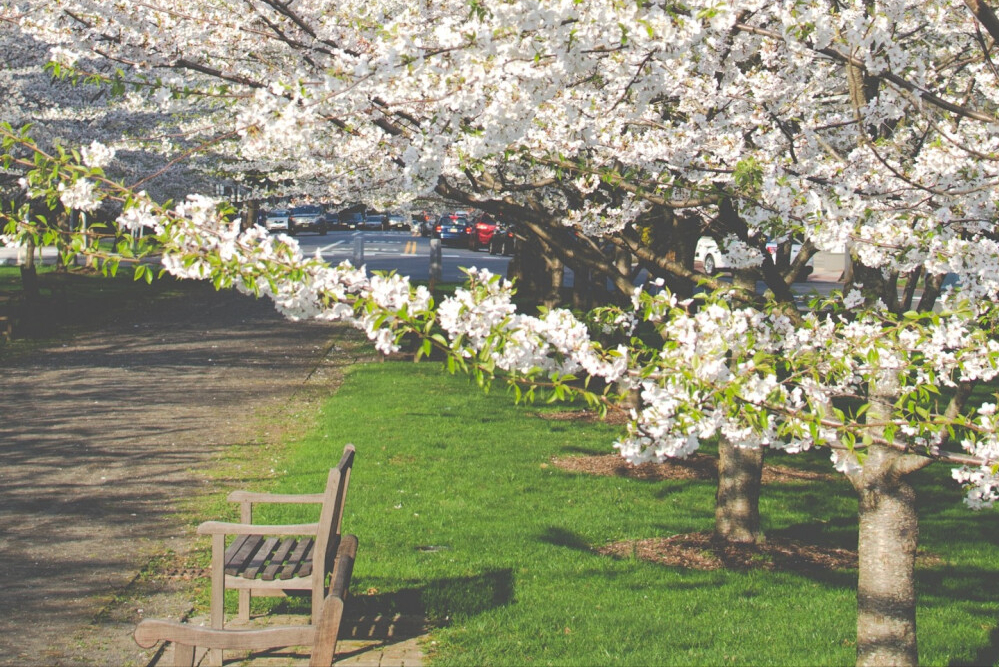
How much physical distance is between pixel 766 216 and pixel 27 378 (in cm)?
1239

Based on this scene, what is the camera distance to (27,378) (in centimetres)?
1464

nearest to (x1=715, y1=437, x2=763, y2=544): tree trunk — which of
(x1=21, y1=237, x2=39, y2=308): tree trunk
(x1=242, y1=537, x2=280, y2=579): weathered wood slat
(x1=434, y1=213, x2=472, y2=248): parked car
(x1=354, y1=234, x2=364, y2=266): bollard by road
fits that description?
(x1=242, y1=537, x2=280, y2=579): weathered wood slat

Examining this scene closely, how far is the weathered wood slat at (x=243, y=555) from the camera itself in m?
5.89

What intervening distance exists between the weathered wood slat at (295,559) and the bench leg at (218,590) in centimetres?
33

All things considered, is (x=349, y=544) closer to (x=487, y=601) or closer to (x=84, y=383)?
(x=487, y=601)

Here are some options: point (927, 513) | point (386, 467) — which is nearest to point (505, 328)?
point (386, 467)

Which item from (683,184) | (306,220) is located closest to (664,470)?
(683,184)

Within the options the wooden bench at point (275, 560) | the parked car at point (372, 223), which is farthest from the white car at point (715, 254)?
the parked car at point (372, 223)

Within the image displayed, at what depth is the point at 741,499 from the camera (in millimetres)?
8062

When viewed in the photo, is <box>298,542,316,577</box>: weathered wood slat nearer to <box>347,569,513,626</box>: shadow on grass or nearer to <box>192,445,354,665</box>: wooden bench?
<box>192,445,354,665</box>: wooden bench

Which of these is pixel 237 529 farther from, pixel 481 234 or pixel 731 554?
pixel 481 234

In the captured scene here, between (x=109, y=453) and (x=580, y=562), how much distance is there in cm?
554

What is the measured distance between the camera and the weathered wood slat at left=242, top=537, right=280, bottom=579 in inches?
232

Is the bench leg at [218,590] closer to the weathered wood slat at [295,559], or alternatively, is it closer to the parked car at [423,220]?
the weathered wood slat at [295,559]
